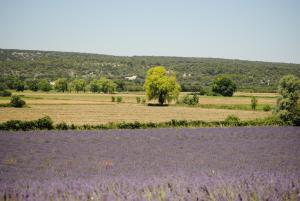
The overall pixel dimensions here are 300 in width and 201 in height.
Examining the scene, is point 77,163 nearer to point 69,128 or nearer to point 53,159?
point 53,159

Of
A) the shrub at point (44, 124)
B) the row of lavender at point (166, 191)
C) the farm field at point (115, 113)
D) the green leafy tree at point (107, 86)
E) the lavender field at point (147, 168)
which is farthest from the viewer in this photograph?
the green leafy tree at point (107, 86)

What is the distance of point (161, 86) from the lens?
68500mm

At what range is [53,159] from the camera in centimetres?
1310

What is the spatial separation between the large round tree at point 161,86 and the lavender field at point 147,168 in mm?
44812

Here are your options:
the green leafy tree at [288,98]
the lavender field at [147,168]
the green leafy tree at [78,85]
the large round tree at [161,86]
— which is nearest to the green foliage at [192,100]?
the large round tree at [161,86]

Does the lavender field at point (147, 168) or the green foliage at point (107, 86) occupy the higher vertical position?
the lavender field at point (147, 168)

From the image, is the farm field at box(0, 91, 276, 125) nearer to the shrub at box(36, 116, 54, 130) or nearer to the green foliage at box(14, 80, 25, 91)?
the shrub at box(36, 116, 54, 130)

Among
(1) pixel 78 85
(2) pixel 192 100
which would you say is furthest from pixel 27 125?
(1) pixel 78 85

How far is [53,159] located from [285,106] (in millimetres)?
33384

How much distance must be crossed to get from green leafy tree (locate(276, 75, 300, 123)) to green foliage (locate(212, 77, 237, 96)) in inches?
2309

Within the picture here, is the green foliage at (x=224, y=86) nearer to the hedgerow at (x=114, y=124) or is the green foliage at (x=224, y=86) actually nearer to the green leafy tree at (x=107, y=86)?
the green leafy tree at (x=107, y=86)

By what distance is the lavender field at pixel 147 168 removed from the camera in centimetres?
591

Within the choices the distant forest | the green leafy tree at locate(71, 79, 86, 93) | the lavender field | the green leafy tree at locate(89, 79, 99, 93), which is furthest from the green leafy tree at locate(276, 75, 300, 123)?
the distant forest

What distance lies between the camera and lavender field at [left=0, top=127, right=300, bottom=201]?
19.4ft
